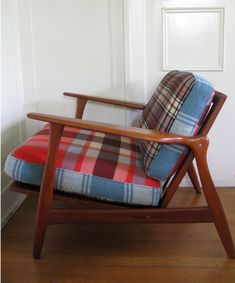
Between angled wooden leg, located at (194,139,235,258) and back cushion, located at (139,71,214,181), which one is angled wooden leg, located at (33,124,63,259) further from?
angled wooden leg, located at (194,139,235,258)

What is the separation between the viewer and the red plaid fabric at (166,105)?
1339mm

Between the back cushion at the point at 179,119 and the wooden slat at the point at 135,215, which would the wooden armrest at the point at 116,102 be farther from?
the wooden slat at the point at 135,215

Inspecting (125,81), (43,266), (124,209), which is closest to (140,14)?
(125,81)

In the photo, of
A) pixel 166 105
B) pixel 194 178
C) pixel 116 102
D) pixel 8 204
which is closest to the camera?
pixel 166 105

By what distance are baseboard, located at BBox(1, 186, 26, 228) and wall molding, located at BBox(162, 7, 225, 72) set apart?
3.31 ft

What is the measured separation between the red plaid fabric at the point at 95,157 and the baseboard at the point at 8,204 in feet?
1.16

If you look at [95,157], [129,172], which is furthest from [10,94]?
[129,172]

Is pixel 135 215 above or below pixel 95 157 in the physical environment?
below

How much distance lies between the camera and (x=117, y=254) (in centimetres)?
146

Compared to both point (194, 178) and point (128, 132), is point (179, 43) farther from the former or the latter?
point (128, 132)

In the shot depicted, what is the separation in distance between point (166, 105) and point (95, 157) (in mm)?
341

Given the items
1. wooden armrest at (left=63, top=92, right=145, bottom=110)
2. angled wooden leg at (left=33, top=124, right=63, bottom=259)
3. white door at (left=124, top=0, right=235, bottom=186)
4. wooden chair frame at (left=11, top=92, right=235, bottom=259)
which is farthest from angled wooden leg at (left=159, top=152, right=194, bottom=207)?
white door at (left=124, top=0, right=235, bottom=186)

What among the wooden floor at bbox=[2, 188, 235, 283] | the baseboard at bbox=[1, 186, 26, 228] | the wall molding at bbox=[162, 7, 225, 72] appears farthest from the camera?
the wall molding at bbox=[162, 7, 225, 72]

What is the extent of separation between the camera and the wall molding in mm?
1860
